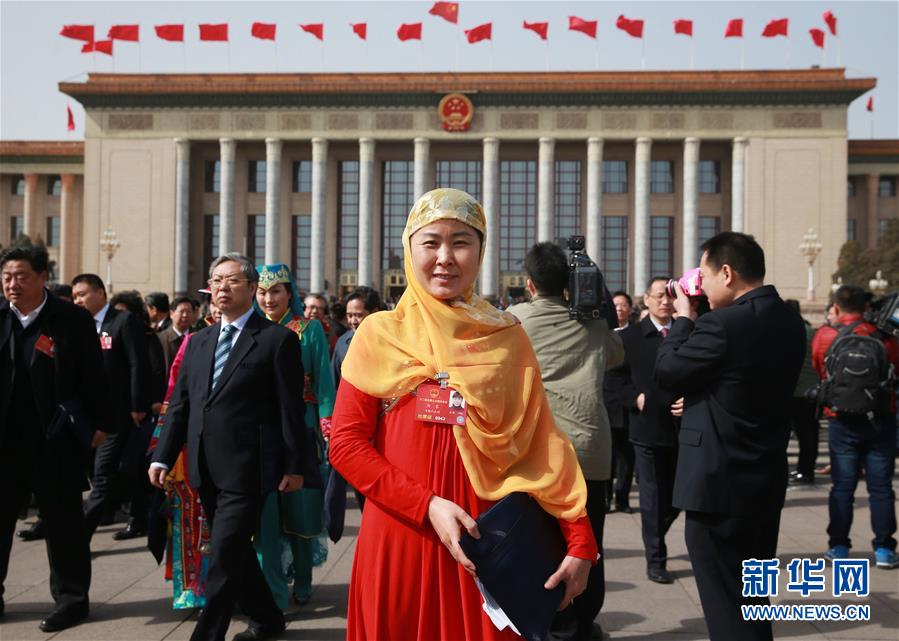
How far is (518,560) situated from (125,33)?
4095 cm

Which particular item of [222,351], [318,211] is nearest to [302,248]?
[318,211]

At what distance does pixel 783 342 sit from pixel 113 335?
532 cm

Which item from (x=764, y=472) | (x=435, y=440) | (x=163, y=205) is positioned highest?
(x=163, y=205)

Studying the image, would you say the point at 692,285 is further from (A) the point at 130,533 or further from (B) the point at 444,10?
(B) the point at 444,10

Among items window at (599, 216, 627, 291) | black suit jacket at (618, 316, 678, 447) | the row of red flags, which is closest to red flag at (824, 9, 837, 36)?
the row of red flags

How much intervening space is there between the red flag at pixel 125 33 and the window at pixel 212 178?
6736mm

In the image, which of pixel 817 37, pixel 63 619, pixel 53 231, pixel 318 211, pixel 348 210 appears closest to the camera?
pixel 63 619

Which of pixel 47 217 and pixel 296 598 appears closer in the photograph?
pixel 296 598

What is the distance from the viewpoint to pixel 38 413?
478 centimetres

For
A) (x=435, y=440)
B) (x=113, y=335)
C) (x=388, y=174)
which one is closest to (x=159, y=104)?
(x=388, y=174)

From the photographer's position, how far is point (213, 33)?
36.9m

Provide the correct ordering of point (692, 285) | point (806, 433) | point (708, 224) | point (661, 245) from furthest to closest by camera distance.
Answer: point (661, 245), point (708, 224), point (806, 433), point (692, 285)

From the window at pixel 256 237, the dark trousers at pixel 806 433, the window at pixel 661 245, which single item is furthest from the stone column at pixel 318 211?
the dark trousers at pixel 806 433

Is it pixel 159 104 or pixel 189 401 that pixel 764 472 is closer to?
pixel 189 401
